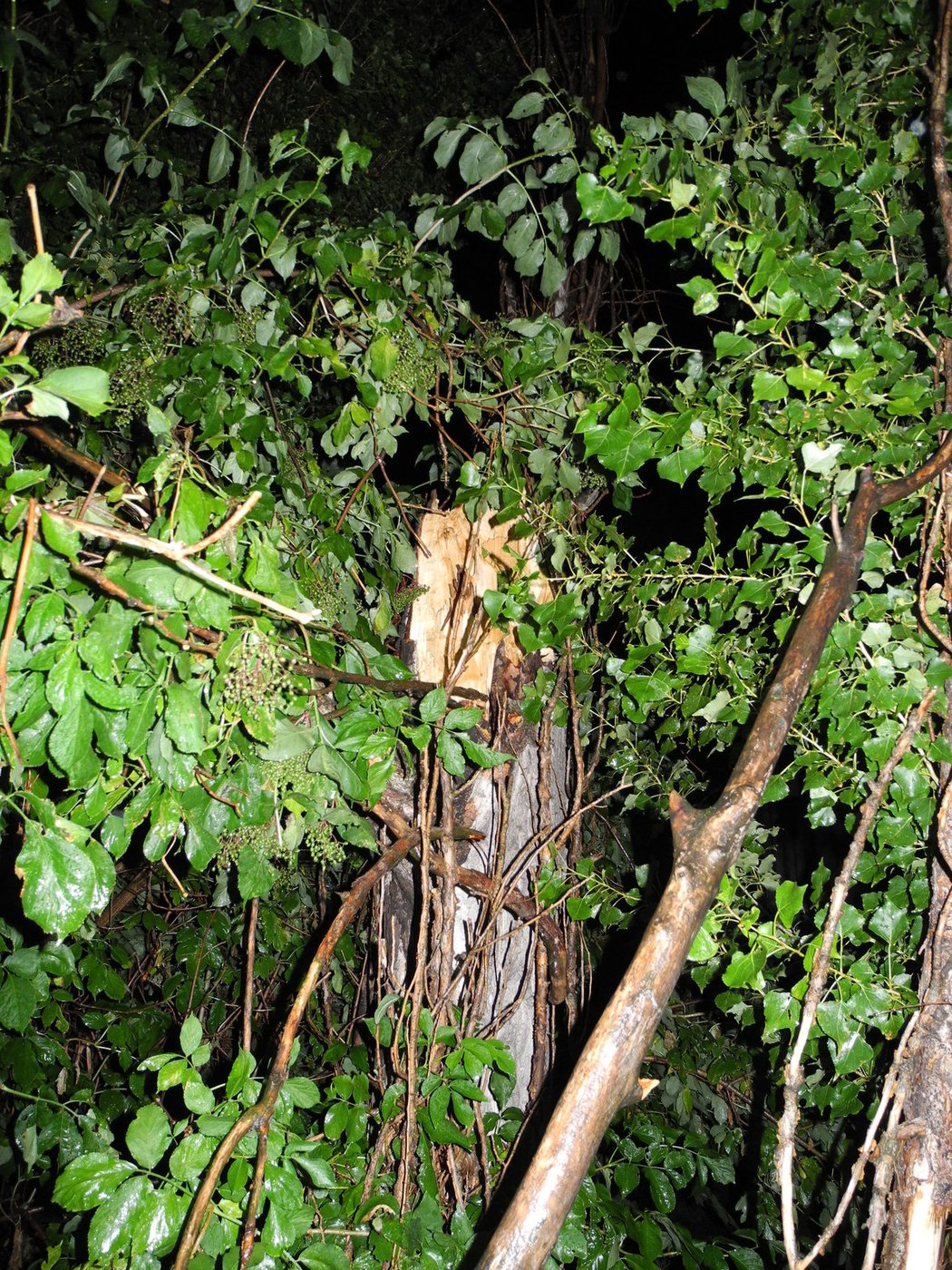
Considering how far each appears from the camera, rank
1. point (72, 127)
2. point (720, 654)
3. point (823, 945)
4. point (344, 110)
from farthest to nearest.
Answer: point (344, 110)
point (72, 127)
point (720, 654)
point (823, 945)

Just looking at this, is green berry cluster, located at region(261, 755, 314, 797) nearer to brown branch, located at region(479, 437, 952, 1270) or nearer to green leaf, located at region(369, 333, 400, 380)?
brown branch, located at region(479, 437, 952, 1270)

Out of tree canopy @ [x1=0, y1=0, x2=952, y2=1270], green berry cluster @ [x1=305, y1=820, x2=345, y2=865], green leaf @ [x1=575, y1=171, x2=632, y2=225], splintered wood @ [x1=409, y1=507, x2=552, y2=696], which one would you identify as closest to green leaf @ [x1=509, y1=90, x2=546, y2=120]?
tree canopy @ [x1=0, y1=0, x2=952, y2=1270]

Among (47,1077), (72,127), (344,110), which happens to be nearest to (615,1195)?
(47,1077)

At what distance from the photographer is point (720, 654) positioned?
1.28 m

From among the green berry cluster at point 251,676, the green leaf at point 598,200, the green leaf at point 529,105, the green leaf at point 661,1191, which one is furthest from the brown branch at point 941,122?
the green leaf at point 661,1191

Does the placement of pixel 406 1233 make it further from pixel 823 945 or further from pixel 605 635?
pixel 605 635

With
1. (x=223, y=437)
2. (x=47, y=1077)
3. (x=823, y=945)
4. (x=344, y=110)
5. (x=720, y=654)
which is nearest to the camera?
(x=823, y=945)

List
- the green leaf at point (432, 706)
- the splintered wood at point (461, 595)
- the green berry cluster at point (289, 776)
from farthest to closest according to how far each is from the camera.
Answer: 1. the splintered wood at point (461, 595)
2. the green leaf at point (432, 706)
3. the green berry cluster at point (289, 776)

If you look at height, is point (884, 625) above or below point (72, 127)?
below

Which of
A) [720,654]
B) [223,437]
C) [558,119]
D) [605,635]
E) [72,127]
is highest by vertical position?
[72,127]

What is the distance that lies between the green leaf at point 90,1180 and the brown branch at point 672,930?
25.9 inches

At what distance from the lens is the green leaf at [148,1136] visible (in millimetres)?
1067

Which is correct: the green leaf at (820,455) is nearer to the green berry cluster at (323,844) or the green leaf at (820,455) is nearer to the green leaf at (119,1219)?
the green berry cluster at (323,844)

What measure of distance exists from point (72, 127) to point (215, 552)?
80.1 inches
